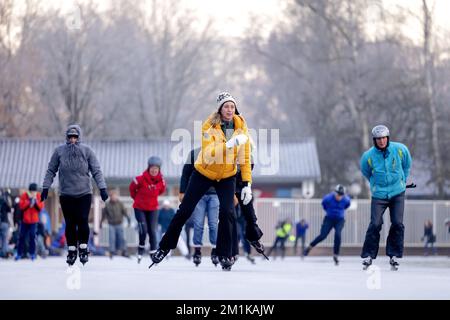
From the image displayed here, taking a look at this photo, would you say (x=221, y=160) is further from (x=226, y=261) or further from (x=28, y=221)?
(x=28, y=221)

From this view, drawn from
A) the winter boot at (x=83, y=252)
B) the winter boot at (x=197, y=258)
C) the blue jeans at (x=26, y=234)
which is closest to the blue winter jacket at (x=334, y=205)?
the winter boot at (x=197, y=258)

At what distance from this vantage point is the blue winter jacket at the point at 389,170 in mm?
16281

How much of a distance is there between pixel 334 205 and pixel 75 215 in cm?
851

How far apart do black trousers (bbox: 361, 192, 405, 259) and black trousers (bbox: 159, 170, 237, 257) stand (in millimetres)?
2516

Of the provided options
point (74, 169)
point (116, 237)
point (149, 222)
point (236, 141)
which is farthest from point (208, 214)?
point (116, 237)

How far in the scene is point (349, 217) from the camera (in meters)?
44.8

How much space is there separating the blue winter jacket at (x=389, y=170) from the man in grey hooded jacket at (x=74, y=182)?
362cm

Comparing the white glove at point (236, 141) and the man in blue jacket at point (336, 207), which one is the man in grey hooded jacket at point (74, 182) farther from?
the man in blue jacket at point (336, 207)

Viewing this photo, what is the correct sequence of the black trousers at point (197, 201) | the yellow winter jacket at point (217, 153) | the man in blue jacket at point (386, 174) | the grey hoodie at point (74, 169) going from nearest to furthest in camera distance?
the yellow winter jacket at point (217, 153) → the black trousers at point (197, 201) → the grey hoodie at point (74, 169) → the man in blue jacket at point (386, 174)

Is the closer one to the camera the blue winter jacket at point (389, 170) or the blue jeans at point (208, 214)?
the blue winter jacket at point (389, 170)

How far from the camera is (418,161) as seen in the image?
5550cm
